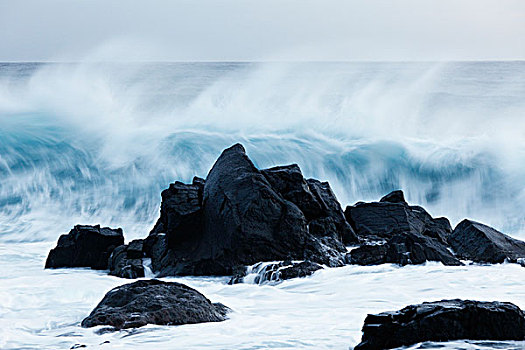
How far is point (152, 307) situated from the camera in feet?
14.7

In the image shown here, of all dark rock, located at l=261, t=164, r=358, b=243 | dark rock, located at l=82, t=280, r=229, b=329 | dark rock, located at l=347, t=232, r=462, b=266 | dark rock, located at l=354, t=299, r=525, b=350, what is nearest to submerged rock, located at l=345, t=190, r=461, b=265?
dark rock, located at l=347, t=232, r=462, b=266

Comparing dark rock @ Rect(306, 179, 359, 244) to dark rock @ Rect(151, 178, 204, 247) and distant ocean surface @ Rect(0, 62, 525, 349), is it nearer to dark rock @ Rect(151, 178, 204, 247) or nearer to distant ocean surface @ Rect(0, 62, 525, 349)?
distant ocean surface @ Rect(0, 62, 525, 349)

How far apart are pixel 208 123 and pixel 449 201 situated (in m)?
7.46

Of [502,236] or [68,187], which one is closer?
[502,236]

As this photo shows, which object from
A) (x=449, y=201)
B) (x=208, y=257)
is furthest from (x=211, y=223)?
(x=449, y=201)

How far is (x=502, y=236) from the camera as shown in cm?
726

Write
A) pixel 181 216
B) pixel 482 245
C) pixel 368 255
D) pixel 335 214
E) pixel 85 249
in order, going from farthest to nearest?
pixel 335 214 → pixel 85 249 → pixel 181 216 → pixel 482 245 → pixel 368 255

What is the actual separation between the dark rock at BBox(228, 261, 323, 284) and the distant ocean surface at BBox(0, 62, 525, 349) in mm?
139

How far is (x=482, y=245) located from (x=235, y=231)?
2426mm

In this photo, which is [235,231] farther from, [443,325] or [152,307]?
[443,325]

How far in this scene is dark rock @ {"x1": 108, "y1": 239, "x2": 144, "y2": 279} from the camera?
6840mm

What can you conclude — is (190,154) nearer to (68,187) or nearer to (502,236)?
(68,187)

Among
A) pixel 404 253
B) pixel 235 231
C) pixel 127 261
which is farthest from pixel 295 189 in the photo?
pixel 127 261

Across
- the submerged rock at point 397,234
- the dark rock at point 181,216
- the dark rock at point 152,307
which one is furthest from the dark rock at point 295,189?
the dark rock at point 152,307
